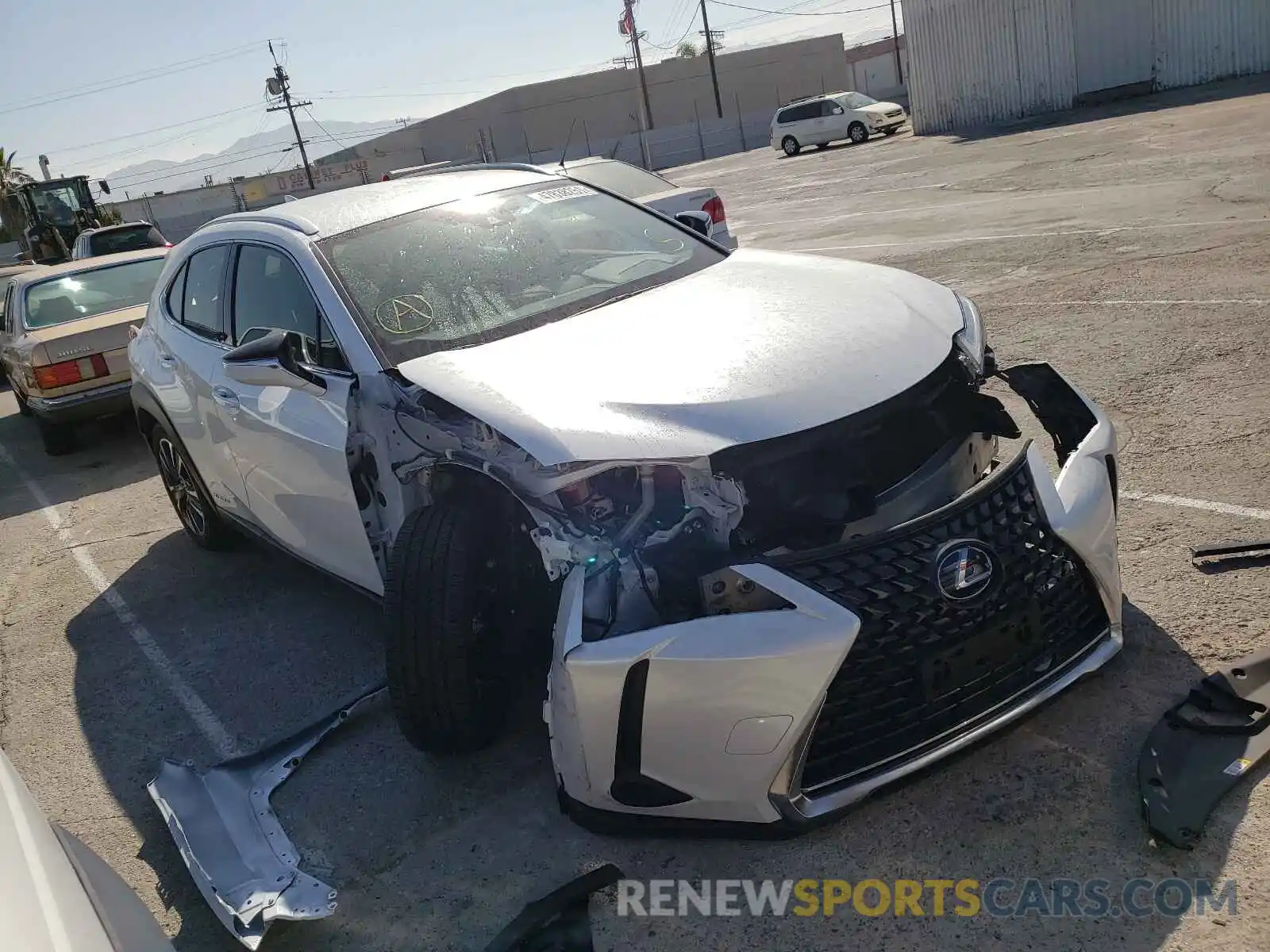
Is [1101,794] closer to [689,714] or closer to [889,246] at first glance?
[689,714]

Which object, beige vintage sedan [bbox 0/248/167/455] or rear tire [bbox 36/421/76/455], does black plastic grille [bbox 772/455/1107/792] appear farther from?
rear tire [bbox 36/421/76/455]

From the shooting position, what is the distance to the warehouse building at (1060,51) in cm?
2400

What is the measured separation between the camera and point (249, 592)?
550 centimetres

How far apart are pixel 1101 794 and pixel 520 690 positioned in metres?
1.89

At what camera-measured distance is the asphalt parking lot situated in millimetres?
2643

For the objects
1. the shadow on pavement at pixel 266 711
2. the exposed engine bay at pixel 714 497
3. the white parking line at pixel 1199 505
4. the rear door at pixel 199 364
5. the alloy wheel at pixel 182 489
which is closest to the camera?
the exposed engine bay at pixel 714 497

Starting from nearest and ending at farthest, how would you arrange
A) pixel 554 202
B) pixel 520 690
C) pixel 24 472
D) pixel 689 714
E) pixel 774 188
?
1. pixel 689 714
2. pixel 520 690
3. pixel 554 202
4. pixel 24 472
5. pixel 774 188

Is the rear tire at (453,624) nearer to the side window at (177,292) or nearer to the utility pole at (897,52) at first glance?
the side window at (177,292)

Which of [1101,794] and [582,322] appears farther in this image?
[582,322]

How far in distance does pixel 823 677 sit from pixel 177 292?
4.20 metres

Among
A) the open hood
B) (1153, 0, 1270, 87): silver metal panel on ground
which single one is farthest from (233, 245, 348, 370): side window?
(1153, 0, 1270, 87): silver metal panel on ground

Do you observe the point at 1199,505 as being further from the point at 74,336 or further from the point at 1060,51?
the point at 1060,51

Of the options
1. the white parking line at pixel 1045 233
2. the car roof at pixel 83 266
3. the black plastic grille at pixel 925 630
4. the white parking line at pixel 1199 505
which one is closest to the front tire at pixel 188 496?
the black plastic grille at pixel 925 630

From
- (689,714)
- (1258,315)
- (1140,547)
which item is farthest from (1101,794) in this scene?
(1258,315)
